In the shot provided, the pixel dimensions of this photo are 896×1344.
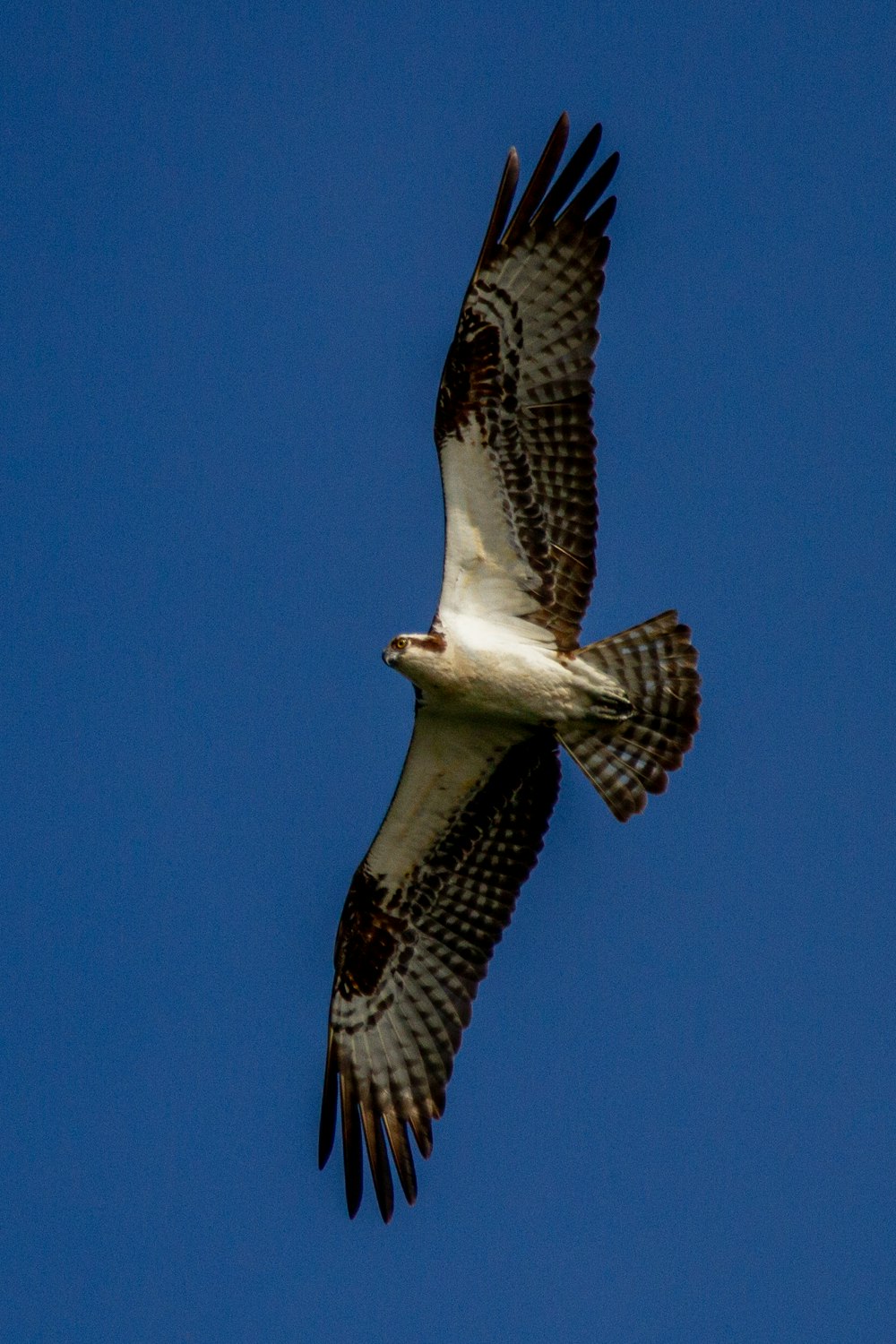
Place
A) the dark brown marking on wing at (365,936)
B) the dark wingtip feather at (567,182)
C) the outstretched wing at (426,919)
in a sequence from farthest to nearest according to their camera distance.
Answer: the dark brown marking on wing at (365,936)
the outstretched wing at (426,919)
the dark wingtip feather at (567,182)

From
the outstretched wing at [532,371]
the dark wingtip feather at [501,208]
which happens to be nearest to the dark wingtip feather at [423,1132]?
the outstretched wing at [532,371]

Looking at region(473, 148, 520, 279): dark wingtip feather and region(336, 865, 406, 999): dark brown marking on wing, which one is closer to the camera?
region(473, 148, 520, 279): dark wingtip feather

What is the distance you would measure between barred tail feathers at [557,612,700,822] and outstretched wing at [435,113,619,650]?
0.57 metres

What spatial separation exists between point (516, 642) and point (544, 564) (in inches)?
17.1

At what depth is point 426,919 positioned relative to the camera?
1136 cm

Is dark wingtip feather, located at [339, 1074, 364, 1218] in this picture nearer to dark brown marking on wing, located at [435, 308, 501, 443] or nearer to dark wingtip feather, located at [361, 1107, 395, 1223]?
dark wingtip feather, located at [361, 1107, 395, 1223]

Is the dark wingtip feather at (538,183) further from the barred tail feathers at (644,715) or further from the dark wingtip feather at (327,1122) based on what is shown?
the dark wingtip feather at (327,1122)

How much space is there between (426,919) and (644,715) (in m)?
1.69

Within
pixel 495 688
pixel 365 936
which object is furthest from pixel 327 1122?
pixel 495 688

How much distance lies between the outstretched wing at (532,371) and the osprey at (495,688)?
1 cm

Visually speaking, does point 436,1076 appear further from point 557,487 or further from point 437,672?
point 557,487

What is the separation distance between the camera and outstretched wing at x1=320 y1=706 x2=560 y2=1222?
11.1 m

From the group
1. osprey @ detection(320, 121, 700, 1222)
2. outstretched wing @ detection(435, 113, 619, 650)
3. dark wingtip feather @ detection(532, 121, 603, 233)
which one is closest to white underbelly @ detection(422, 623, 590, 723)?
osprey @ detection(320, 121, 700, 1222)

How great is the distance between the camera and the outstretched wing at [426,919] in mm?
11078
